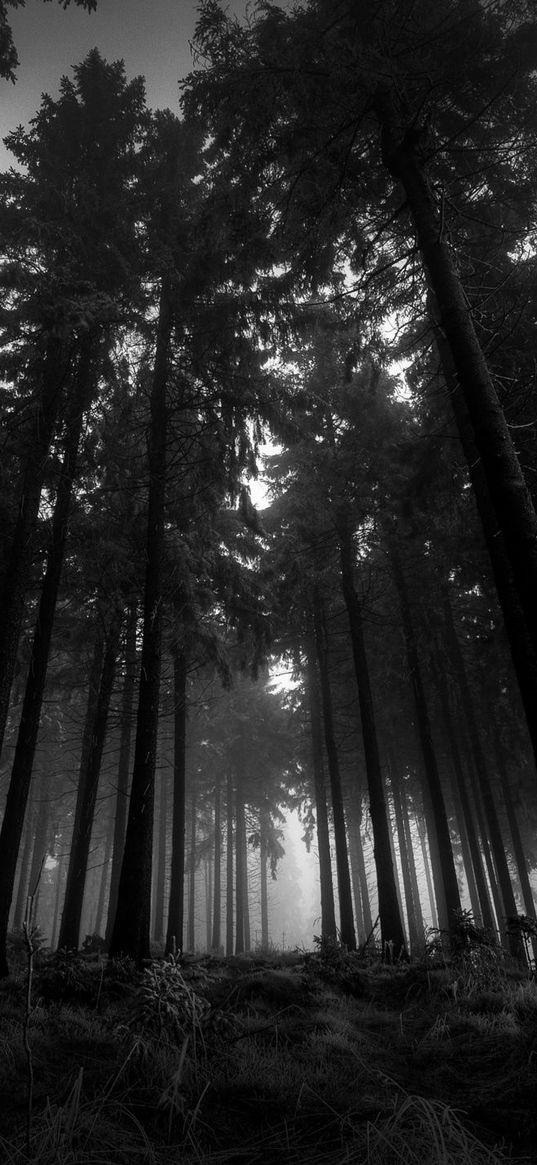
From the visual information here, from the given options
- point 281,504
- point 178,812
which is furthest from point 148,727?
point 281,504

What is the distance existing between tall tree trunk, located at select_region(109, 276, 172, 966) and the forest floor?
2082 millimetres

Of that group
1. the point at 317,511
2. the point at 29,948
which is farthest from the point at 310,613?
the point at 29,948

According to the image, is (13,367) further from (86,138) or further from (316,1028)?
(316,1028)

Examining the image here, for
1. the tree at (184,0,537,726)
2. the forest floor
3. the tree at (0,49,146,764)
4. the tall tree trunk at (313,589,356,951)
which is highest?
the tree at (0,49,146,764)

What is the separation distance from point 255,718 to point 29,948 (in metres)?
25.8

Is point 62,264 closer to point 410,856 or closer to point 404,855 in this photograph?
point 404,855

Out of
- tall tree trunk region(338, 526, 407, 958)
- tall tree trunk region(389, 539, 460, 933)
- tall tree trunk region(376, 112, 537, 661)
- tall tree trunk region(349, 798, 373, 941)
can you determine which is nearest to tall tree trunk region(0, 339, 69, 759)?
tall tree trunk region(376, 112, 537, 661)

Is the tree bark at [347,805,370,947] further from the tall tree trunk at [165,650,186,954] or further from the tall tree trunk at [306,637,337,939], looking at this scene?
the tall tree trunk at [165,650,186,954]

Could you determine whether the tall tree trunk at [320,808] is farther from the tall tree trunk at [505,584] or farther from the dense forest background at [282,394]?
the tall tree trunk at [505,584]

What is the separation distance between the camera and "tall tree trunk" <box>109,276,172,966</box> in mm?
8203

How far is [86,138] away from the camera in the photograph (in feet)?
42.8

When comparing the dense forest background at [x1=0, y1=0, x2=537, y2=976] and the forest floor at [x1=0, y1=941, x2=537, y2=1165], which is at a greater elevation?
the dense forest background at [x1=0, y1=0, x2=537, y2=976]

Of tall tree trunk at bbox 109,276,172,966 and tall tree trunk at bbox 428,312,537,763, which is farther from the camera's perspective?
tall tree trunk at bbox 109,276,172,966

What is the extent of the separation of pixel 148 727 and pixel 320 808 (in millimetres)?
12612
